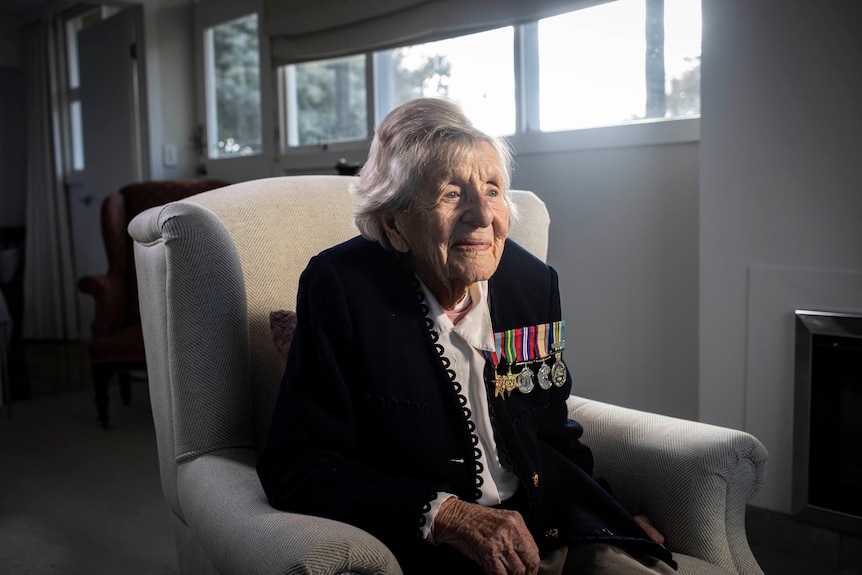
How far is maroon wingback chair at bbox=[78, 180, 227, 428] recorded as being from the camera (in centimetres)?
350

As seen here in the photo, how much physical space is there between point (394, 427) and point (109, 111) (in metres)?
4.39

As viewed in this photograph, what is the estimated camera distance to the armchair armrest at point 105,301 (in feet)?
11.7

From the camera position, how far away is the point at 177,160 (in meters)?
4.63

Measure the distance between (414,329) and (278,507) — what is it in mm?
316

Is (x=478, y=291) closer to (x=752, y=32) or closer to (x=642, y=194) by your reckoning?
(x=752, y=32)

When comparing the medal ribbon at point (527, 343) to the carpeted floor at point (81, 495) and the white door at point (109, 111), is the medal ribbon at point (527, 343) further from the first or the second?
the white door at point (109, 111)

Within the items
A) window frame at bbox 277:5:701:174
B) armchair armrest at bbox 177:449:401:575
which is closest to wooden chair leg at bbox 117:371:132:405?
window frame at bbox 277:5:701:174

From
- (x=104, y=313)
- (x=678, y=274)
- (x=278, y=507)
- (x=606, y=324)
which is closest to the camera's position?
(x=278, y=507)

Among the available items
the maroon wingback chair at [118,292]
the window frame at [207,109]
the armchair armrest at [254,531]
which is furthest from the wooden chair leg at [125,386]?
the armchair armrest at [254,531]

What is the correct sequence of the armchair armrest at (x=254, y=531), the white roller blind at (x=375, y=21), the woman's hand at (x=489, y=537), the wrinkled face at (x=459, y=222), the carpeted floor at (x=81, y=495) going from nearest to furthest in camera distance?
the armchair armrest at (x=254, y=531) → the woman's hand at (x=489, y=537) → the wrinkled face at (x=459, y=222) → the carpeted floor at (x=81, y=495) → the white roller blind at (x=375, y=21)

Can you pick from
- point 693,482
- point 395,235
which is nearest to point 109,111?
point 395,235

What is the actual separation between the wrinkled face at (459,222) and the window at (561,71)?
96 cm

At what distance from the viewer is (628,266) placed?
8.35 feet

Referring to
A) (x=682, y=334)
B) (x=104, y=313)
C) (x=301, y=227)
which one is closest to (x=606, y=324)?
(x=682, y=334)
